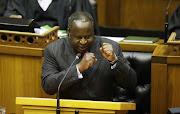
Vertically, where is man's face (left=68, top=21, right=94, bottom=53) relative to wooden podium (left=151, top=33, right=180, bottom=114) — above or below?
above

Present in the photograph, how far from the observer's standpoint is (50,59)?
2883mm

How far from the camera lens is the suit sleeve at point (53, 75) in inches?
106

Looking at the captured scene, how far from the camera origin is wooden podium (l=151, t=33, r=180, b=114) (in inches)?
122

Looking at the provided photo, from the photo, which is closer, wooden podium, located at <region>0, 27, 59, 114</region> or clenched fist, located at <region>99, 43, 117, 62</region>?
clenched fist, located at <region>99, 43, 117, 62</region>

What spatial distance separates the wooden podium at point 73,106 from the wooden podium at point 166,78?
2.71ft

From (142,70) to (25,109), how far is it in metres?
1.25

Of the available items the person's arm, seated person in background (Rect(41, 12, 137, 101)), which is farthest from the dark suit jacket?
the person's arm

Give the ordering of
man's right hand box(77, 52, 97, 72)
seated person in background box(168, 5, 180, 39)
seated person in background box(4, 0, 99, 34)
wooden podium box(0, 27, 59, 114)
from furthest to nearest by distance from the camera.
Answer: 1. seated person in background box(4, 0, 99, 34)
2. seated person in background box(168, 5, 180, 39)
3. wooden podium box(0, 27, 59, 114)
4. man's right hand box(77, 52, 97, 72)

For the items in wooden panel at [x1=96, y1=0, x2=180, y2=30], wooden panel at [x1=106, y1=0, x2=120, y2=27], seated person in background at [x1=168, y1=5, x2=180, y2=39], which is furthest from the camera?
wooden panel at [x1=106, y1=0, x2=120, y2=27]

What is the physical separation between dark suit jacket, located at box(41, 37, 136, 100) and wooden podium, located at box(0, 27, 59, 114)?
1.69ft

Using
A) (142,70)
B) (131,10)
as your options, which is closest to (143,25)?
(131,10)

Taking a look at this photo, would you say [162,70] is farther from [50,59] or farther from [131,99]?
[50,59]

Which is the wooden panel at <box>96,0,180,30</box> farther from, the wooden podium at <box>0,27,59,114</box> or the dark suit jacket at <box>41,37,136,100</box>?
the dark suit jacket at <box>41,37,136,100</box>

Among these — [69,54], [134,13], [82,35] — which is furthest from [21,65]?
[134,13]
